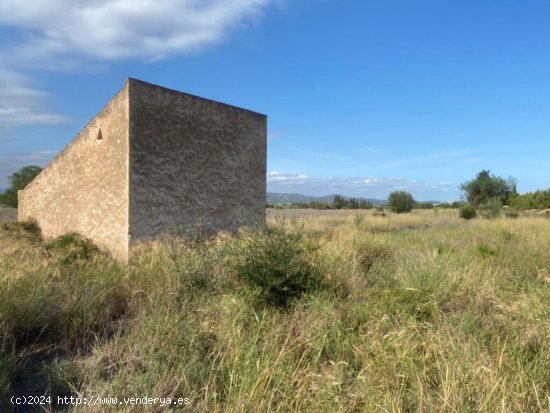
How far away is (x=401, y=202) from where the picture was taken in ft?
139

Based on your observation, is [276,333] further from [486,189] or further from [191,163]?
[486,189]

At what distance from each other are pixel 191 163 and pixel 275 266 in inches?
251

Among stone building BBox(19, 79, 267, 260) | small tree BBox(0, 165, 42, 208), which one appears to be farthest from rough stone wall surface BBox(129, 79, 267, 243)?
small tree BBox(0, 165, 42, 208)

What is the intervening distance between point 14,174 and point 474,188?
42277 millimetres

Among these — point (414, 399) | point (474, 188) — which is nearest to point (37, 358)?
point (414, 399)

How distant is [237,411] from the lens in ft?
9.67

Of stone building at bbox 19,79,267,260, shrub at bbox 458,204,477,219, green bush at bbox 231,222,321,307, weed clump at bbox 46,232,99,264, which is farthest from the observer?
shrub at bbox 458,204,477,219

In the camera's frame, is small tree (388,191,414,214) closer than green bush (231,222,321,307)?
No

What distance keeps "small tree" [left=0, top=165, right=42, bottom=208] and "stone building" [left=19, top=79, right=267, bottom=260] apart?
80.2 feet

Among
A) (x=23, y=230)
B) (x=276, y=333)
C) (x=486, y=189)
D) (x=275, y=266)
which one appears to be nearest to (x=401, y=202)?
(x=486, y=189)

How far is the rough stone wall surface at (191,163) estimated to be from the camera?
10008 mm

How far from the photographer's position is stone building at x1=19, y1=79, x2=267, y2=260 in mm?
9945

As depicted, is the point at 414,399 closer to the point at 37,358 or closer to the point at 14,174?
the point at 37,358

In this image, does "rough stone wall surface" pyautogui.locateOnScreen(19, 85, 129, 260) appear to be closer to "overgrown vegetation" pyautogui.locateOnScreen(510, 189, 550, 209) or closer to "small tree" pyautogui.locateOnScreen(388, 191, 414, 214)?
"small tree" pyautogui.locateOnScreen(388, 191, 414, 214)
